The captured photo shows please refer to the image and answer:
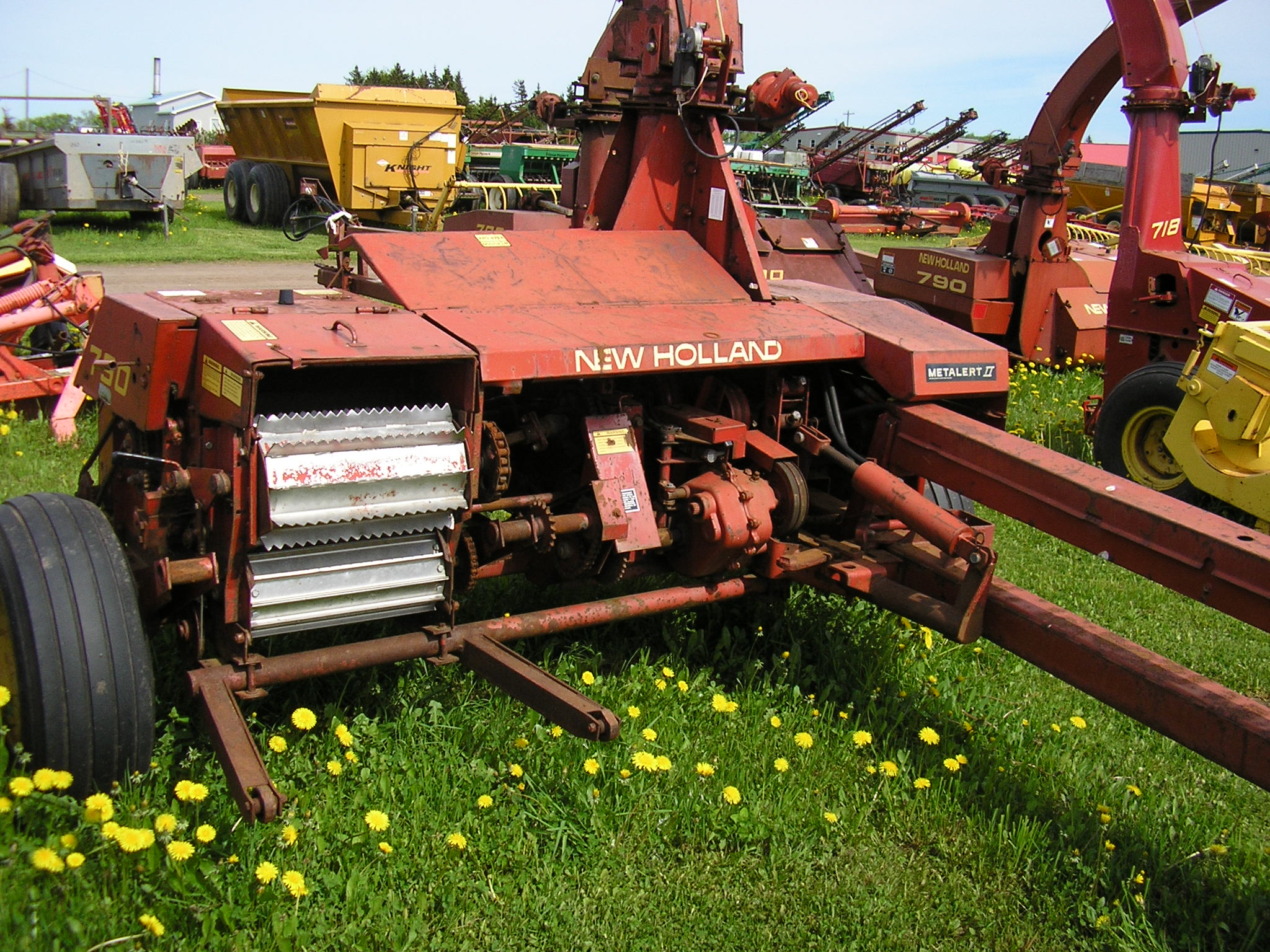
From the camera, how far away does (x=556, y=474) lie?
4.57 metres

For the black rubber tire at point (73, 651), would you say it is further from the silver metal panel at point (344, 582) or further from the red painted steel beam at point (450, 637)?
the silver metal panel at point (344, 582)

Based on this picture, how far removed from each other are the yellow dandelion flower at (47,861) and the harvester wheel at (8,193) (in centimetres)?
1547

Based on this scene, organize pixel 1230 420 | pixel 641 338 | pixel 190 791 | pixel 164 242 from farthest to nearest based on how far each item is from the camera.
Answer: pixel 164 242, pixel 1230 420, pixel 641 338, pixel 190 791

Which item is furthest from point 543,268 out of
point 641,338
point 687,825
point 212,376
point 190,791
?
point 190,791

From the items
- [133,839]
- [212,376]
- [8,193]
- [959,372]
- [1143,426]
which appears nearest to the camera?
[133,839]

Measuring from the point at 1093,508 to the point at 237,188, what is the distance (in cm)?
1954

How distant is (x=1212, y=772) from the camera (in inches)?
170

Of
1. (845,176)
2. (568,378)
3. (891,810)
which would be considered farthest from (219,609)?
(845,176)

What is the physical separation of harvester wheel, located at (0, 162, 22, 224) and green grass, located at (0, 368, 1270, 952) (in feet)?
46.1

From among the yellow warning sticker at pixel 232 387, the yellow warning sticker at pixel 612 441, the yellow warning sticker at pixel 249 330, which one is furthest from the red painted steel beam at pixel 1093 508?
the yellow warning sticker at pixel 232 387

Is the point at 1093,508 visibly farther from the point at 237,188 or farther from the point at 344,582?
the point at 237,188

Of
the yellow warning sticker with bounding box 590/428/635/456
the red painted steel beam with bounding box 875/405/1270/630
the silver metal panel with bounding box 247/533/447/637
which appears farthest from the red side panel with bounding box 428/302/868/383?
the silver metal panel with bounding box 247/533/447/637

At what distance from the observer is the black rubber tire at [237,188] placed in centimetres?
2036

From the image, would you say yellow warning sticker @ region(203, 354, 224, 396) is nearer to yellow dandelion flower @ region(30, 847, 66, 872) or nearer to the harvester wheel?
yellow dandelion flower @ region(30, 847, 66, 872)
